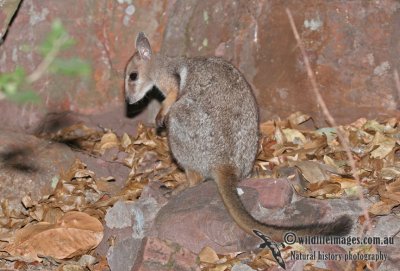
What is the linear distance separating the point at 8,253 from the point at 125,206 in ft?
3.68

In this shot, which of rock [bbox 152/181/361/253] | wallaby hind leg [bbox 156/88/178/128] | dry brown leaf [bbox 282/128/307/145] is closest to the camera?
rock [bbox 152/181/361/253]

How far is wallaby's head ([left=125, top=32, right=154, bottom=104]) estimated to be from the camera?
6.98 meters

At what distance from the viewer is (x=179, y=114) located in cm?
618

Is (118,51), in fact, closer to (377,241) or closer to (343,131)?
(343,131)

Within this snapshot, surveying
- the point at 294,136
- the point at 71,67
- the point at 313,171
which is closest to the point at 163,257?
the point at 313,171

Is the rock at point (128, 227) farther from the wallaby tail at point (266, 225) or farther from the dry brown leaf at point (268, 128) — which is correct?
the dry brown leaf at point (268, 128)

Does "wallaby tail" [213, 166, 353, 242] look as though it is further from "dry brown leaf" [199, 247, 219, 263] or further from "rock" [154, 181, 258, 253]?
"dry brown leaf" [199, 247, 219, 263]

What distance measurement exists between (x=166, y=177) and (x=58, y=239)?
1525mm

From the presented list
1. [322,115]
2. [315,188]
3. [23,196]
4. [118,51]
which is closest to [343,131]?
[322,115]

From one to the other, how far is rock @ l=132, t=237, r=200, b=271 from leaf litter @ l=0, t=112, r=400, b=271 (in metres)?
0.11

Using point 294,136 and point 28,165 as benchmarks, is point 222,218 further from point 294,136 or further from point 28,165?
point 28,165

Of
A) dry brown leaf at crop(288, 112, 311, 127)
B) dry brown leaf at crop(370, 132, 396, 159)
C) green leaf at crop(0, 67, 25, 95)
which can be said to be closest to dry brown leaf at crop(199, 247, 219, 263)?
dry brown leaf at crop(370, 132, 396, 159)

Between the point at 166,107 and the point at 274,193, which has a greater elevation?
the point at 166,107

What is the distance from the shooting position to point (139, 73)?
7098 mm
